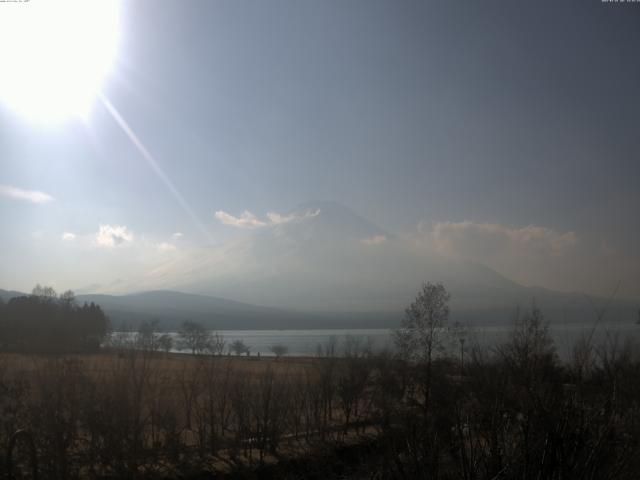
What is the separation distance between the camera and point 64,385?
57.8ft

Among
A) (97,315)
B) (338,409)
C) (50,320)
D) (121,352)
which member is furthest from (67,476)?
(97,315)

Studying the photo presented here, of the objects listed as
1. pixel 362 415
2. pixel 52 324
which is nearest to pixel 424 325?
pixel 362 415

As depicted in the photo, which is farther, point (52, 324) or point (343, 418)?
point (52, 324)

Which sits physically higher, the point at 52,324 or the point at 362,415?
the point at 52,324

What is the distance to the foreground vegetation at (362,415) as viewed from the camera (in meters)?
5.02

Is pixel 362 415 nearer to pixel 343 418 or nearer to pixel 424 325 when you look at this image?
pixel 343 418

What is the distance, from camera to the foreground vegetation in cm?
502

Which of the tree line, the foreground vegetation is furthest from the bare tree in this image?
the tree line

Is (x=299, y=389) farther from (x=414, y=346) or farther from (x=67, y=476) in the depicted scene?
(x=67, y=476)

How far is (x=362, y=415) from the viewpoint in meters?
Answer: 33.7

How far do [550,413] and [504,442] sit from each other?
1.76ft

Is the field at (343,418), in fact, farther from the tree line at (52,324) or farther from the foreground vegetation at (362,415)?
the tree line at (52,324)

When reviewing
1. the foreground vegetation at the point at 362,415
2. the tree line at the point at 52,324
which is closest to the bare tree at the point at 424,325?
the foreground vegetation at the point at 362,415

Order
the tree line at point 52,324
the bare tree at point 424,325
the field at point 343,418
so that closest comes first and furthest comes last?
the field at point 343,418
the bare tree at point 424,325
the tree line at point 52,324
